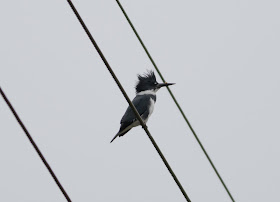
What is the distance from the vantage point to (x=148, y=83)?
782 centimetres

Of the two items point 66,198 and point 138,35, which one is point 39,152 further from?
point 138,35

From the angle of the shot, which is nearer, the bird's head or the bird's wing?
the bird's wing

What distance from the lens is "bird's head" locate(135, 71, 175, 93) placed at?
7.74m

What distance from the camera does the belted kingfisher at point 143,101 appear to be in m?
6.92

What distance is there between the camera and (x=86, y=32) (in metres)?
2.94

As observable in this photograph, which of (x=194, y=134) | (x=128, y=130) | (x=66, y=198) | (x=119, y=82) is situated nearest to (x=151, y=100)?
(x=128, y=130)

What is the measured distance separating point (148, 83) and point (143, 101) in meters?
0.65

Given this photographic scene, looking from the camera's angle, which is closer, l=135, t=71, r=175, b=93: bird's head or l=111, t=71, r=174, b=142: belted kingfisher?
l=111, t=71, r=174, b=142: belted kingfisher

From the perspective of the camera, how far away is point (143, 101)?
23.7ft

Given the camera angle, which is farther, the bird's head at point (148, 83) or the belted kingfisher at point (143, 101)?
the bird's head at point (148, 83)

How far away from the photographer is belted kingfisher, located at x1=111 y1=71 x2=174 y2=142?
692cm

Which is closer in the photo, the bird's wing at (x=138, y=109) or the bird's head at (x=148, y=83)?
the bird's wing at (x=138, y=109)

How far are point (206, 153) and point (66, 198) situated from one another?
138 cm

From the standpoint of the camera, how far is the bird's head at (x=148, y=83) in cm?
774
